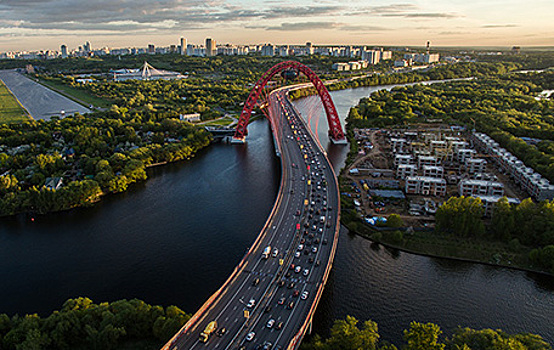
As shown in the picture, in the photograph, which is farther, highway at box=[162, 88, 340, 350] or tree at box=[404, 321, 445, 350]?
highway at box=[162, 88, 340, 350]

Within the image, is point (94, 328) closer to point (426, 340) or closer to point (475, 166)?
point (426, 340)

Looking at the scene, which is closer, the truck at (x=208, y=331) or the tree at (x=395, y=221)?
the truck at (x=208, y=331)

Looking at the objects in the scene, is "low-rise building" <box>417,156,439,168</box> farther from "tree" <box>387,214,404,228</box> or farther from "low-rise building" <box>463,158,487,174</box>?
"tree" <box>387,214,404,228</box>

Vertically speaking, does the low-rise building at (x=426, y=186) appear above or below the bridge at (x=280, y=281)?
above

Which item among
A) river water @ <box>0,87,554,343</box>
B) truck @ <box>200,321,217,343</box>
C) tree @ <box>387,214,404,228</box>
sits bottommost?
river water @ <box>0,87,554,343</box>

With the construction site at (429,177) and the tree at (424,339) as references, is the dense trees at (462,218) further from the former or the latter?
the tree at (424,339)

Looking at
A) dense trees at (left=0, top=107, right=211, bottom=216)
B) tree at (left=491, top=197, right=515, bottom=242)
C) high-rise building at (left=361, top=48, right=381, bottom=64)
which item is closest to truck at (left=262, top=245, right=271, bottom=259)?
tree at (left=491, top=197, right=515, bottom=242)

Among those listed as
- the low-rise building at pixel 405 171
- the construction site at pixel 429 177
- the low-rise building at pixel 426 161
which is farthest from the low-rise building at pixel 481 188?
the low-rise building at pixel 426 161
